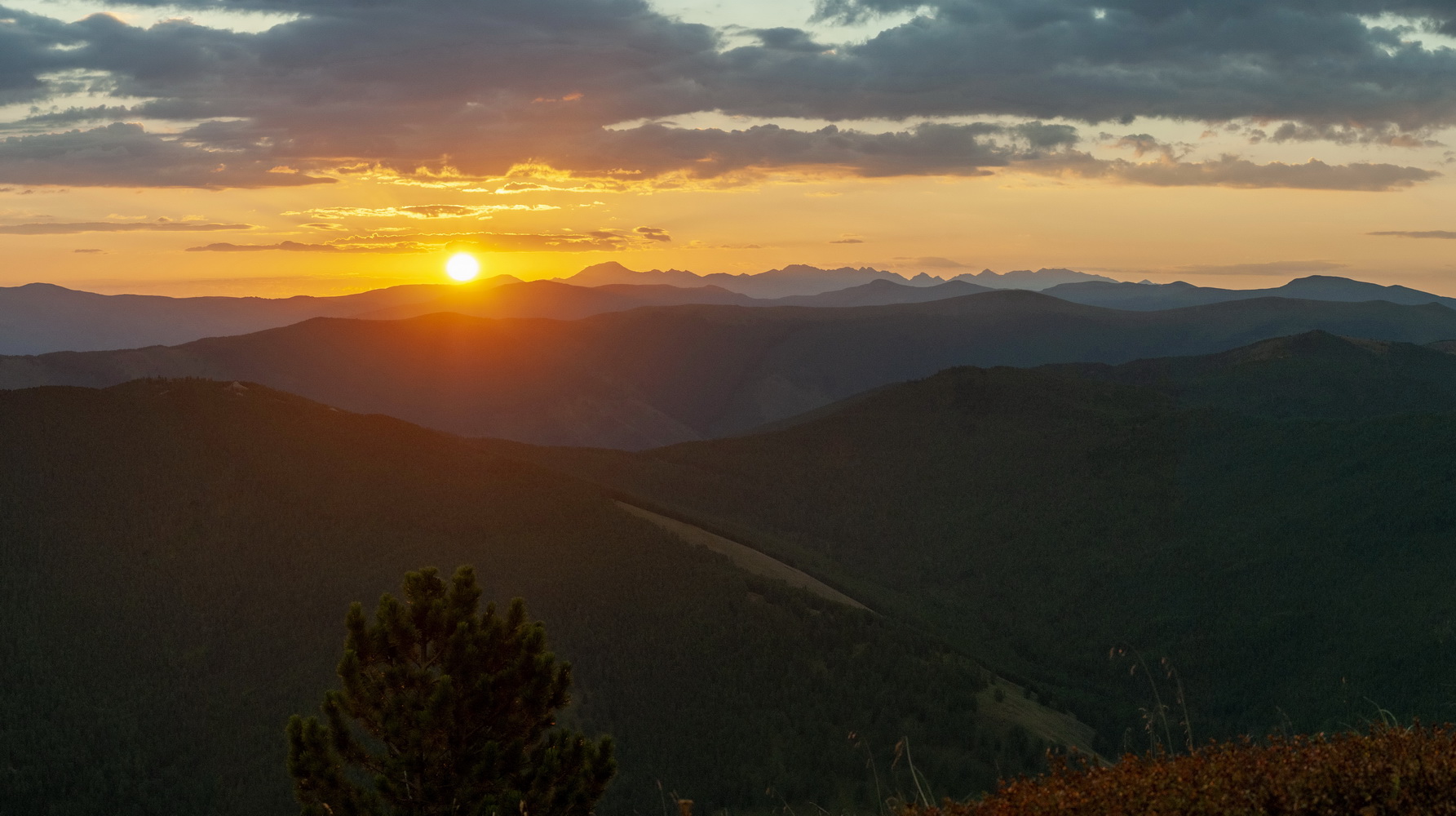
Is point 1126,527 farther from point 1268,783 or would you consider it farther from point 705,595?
point 1268,783

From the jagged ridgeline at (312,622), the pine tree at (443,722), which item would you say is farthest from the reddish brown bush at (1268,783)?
the jagged ridgeline at (312,622)

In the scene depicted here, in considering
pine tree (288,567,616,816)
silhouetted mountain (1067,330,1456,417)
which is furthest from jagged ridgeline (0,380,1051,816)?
silhouetted mountain (1067,330,1456,417)

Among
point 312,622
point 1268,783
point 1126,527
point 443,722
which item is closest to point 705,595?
point 312,622

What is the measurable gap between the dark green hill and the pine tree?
127ft

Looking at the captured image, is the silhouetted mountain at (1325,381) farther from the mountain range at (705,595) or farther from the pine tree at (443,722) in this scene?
the pine tree at (443,722)

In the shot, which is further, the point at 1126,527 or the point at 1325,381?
the point at 1325,381

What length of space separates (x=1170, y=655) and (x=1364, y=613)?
43.9 ft

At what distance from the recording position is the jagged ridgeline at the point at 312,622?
4478 centimetres

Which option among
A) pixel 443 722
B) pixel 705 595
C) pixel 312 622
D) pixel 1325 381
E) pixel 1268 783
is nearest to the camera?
pixel 1268 783

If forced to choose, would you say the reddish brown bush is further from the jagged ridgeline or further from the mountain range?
the jagged ridgeline

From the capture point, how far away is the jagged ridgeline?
147ft

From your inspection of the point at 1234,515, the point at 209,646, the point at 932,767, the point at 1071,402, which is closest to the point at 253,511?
the point at 209,646

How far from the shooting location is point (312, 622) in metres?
54.9

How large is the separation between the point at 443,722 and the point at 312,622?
4344cm
